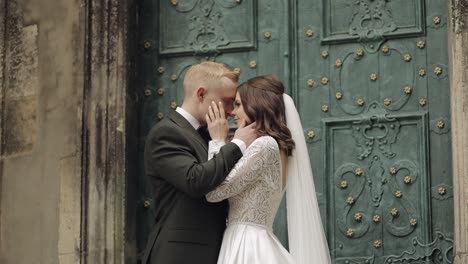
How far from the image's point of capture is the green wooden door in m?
9.46

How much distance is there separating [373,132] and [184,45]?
1.46m

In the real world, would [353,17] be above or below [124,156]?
above

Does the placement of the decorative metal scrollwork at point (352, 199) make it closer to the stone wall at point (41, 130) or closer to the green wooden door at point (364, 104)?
the green wooden door at point (364, 104)

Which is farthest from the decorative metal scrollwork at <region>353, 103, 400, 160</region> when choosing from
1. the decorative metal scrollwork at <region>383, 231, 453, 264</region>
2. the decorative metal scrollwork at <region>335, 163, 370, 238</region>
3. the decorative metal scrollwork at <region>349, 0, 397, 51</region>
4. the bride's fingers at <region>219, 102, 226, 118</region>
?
the bride's fingers at <region>219, 102, 226, 118</region>

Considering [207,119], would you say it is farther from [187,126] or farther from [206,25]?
[206,25]

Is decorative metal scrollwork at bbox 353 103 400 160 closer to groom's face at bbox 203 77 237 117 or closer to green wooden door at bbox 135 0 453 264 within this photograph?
green wooden door at bbox 135 0 453 264

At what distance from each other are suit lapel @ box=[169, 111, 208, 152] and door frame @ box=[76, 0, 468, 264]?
183 centimetres

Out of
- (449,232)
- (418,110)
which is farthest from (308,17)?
(449,232)

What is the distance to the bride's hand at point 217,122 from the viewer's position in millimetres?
8166

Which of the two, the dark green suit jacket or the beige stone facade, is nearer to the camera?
the dark green suit jacket

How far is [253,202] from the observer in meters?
8.11

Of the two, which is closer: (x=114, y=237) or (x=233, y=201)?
(x=233, y=201)

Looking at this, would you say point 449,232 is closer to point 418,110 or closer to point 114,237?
point 418,110

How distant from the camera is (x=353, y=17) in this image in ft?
32.3
